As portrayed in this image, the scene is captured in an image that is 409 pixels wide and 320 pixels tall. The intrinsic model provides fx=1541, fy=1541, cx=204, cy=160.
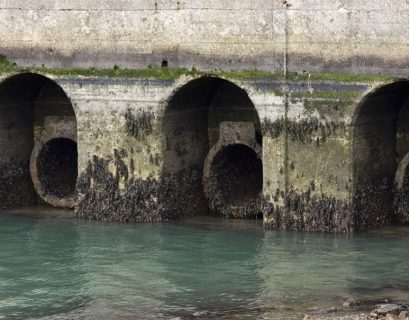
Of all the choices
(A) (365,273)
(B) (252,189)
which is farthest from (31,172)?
(A) (365,273)

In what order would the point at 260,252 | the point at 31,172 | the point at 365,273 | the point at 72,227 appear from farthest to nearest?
the point at 31,172 → the point at 72,227 → the point at 260,252 → the point at 365,273

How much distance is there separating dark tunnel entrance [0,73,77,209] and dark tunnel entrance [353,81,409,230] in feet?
20.9

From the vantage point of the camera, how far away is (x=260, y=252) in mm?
25172

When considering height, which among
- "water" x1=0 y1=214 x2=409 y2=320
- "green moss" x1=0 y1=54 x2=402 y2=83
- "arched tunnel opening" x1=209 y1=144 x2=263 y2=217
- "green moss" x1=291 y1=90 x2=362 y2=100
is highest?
"green moss" x1=0 y1=54 x2=402 y2=83

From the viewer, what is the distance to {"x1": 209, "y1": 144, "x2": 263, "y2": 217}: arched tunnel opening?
93.2 ft

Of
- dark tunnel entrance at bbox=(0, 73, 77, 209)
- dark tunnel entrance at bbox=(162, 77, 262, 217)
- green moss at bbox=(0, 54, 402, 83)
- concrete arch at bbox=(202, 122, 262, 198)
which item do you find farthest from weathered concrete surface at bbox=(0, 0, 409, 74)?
concrete arch at bbox=(202, 122, 262, 198)

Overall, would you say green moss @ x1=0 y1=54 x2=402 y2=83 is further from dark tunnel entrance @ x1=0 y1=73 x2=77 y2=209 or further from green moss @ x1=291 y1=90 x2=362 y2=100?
dark tunnel entrance @ x1=0 y1=73 x2=77 y2=209

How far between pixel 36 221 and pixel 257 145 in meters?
4.31

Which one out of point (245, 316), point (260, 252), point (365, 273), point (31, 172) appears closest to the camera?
point (245, 316)

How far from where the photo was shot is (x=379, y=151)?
26656mm

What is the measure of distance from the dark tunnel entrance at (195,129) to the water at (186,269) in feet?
1.90

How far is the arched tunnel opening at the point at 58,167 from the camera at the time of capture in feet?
98.6

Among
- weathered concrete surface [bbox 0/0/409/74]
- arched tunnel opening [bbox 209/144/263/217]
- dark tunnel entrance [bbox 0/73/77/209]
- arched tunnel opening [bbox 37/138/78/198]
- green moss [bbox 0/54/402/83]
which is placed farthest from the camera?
arched tunnel opening [bbox 37/138/78/198]

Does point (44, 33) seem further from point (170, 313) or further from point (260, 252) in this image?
point (170, 313)
